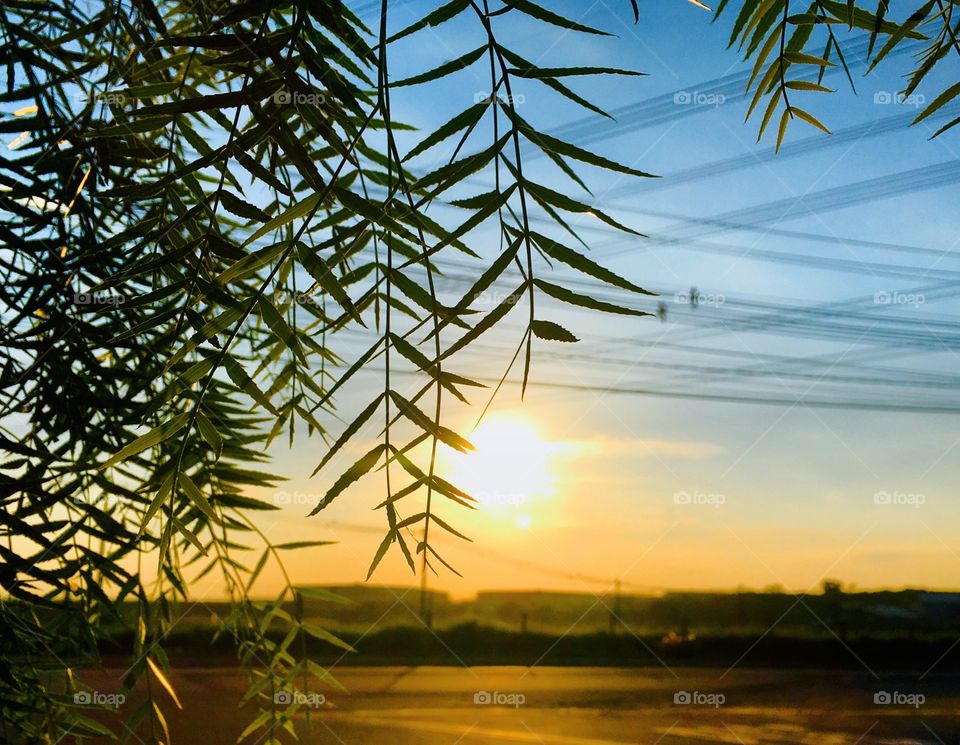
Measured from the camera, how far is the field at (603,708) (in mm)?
6270

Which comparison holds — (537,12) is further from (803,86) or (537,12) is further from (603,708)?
(603,708)

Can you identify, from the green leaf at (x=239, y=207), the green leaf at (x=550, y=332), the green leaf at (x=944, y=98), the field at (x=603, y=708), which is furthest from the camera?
the field at (x=603, y=708)

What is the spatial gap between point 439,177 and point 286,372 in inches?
25.7

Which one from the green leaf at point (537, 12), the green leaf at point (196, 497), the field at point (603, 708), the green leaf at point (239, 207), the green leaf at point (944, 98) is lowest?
the field at point (603, 708)

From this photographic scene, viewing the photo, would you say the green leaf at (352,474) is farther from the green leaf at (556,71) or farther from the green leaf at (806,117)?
the green leaf at (806,117)

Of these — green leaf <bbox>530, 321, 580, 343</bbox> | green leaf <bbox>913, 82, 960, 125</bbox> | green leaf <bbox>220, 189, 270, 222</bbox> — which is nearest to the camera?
green leaf <bbox>530, 321, 580, 343</bbox>

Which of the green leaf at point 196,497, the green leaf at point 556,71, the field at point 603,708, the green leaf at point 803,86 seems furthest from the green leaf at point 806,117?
the field at point 603,708

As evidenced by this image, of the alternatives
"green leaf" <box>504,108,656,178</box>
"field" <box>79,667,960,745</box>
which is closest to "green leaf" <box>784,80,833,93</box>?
"green leaf" <box>504,108,656,178</box>

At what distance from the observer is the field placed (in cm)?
627

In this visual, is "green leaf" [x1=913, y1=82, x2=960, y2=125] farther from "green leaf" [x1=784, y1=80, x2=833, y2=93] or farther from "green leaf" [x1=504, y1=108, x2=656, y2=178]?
"green leaf" [x1=504, y1=108, x2=656, y2=178]

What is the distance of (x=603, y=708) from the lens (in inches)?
307

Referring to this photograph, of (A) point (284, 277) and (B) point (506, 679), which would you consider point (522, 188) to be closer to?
(A) point (284, 277)

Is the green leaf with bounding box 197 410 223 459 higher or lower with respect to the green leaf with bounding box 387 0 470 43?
lower

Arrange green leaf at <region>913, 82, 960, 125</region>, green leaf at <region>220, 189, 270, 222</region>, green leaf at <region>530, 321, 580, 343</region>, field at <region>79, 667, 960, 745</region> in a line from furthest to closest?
field at <region>79, 667, 960, 745</region> → green leaf at <region>913, 82, 960, 125</region> → green leaf at <region>220, 189, 270, 222</region> → green leaf at <region>530, 321, 580, 343</region>
